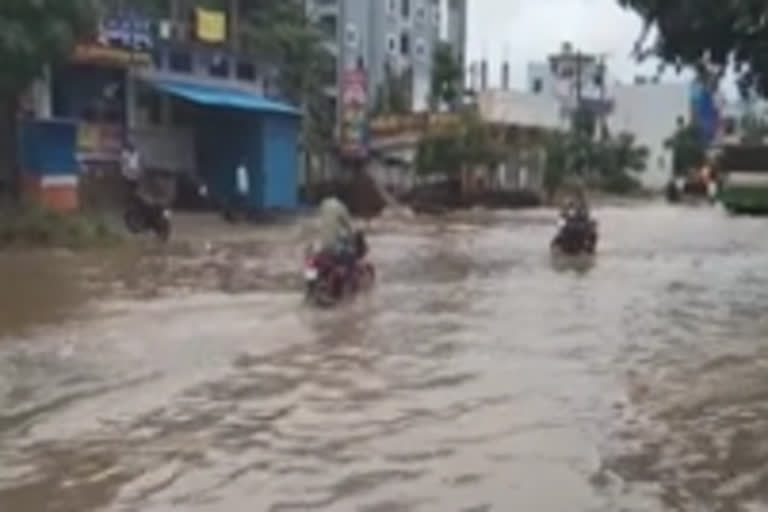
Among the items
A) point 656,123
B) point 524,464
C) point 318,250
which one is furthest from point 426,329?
point 656,123

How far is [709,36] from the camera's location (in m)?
18.8

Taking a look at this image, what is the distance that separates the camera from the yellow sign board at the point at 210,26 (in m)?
39.2

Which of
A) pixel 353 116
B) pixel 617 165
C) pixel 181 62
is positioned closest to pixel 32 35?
pixel 181 62

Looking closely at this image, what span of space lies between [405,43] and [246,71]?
1082 inches

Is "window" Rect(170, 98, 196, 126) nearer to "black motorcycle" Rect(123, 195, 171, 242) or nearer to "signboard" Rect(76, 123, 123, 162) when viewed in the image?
"signboard" Rect(76, 123, 123, 162)

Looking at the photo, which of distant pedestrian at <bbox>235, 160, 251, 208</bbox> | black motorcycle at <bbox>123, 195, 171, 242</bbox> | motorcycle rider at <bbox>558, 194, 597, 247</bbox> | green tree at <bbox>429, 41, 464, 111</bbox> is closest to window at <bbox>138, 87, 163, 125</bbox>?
distant pedestrian at <bbox>235, 160, 251, 208</bbox>

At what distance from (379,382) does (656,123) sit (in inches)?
A: 3639

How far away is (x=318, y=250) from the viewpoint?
16.7 meters

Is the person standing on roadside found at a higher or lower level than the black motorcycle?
higher

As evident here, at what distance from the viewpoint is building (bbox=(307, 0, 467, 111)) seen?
62.7 m

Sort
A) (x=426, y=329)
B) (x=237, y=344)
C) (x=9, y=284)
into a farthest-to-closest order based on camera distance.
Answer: (x=9, y=284) → (x=426, y=329) → (x=237, y=344)

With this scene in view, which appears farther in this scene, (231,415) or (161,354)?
(161,354)

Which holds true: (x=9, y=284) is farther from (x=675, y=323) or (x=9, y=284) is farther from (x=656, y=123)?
(x=656, y=123)

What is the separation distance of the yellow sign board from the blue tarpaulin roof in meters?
1.31
